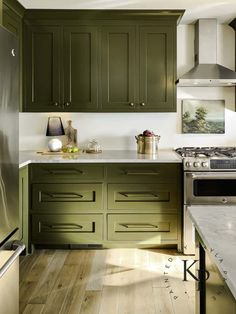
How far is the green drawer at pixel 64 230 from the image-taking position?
3908mm

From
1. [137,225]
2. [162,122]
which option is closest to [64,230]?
[137,225]

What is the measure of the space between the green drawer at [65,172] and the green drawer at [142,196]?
0.63ft

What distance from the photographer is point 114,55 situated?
4.20 m

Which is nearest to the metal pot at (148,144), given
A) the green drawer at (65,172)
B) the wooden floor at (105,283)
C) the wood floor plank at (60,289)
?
the green drawer at (65,172)

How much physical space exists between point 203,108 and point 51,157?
1.74 m

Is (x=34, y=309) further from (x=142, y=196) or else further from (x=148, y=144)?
(x=148, y=144)

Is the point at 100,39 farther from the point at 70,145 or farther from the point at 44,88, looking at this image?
the point at 70,145

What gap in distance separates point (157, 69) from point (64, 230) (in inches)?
72.5

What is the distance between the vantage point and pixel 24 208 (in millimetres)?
3723

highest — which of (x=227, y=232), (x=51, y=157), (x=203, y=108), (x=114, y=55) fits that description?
(x=114, y=55)

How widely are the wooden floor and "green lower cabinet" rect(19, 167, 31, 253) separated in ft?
0.63

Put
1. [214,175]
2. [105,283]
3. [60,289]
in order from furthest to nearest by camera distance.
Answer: [214,175]
[105,283]
[60,289]

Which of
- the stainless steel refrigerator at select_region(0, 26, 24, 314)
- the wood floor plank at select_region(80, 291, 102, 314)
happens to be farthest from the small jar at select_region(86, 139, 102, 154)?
the stainless steel refrigerator at select_region(0, 26, 24, 314)

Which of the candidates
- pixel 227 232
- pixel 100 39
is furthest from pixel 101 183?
pixel 227 232
